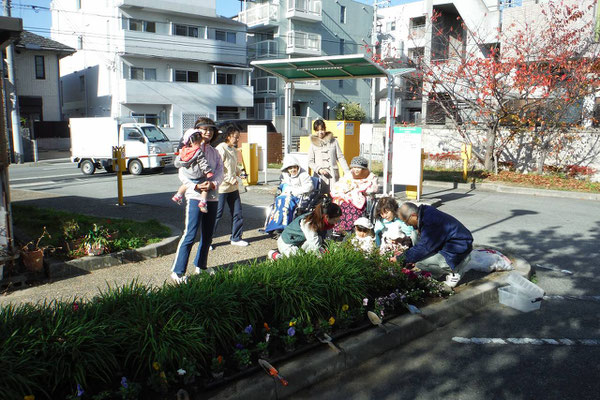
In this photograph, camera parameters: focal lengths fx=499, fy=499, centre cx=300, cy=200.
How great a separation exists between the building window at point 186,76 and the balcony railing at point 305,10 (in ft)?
32.9

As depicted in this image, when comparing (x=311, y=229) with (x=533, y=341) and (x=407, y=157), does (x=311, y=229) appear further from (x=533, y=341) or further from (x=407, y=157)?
(x=407, y=157)

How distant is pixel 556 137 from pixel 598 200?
15.4ft

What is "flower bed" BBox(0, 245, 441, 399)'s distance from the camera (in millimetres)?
3010

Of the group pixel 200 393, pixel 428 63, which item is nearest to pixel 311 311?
pixel 200 393

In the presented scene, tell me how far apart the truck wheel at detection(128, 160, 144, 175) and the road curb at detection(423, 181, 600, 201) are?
1025 centimetres

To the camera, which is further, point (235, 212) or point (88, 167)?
point (88, 167)

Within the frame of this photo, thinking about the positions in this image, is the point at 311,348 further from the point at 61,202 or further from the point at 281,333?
the point at 61,202

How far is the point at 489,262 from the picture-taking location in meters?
6.06

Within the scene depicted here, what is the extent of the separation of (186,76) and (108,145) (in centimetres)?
2046

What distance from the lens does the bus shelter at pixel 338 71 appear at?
9992 millimetres

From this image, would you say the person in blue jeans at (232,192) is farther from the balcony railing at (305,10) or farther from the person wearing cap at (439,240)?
the balcony railing at (305,10)

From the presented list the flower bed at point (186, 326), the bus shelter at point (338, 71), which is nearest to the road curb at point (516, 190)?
the bus shelter at point (338, 71)

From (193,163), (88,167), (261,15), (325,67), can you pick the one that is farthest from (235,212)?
(261,15)

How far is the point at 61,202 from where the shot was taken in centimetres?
1102
